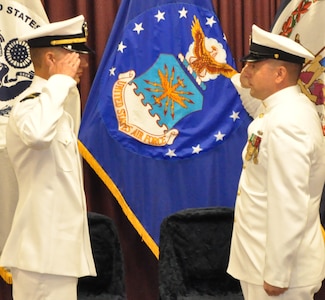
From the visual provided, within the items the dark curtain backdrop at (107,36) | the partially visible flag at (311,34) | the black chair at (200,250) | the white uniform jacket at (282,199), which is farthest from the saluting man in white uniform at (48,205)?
the partially visible flag at (311,34)

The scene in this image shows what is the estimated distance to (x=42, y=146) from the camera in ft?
5.53

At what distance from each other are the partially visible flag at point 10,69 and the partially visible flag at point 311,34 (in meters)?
1.18

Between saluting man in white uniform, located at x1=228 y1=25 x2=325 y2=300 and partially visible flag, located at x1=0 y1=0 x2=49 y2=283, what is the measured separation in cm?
118

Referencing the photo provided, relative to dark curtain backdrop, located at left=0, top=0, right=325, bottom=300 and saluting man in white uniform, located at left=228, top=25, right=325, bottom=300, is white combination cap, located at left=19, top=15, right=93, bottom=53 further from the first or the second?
dark curtain backdrop, located at left=0, top=0, right=325, bottom=300

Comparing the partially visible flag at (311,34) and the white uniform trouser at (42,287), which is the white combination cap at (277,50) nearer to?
the partially visible flag at (311,34)

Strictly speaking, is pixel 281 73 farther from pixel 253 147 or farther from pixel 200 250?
pixel 200 250

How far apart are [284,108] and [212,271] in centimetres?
104

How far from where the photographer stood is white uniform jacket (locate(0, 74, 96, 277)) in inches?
68.3

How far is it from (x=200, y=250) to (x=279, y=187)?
3.09 feet

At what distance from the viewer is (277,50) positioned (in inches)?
70.7

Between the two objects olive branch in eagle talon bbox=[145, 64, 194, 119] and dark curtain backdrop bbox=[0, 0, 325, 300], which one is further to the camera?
dark curtain backdrop bbox=[0, 0, 325, 300]

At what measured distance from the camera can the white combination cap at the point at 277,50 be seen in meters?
1.77

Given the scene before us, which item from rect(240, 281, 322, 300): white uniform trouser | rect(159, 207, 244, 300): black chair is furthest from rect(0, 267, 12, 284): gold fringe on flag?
rect(240, 281, 322, 300): white uniform trouser

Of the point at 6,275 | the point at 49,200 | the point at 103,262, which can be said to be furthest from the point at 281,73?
the point at 6,275
